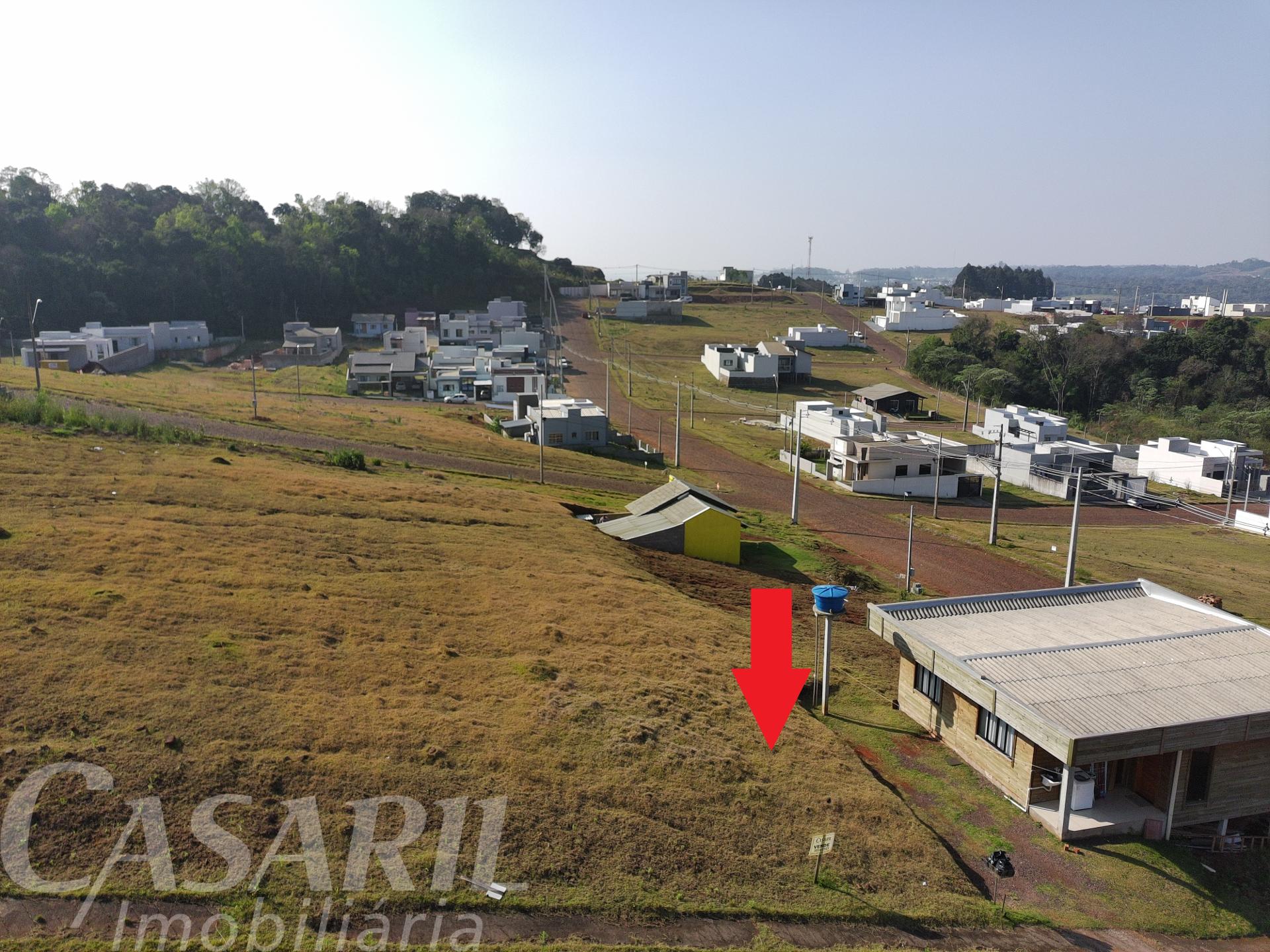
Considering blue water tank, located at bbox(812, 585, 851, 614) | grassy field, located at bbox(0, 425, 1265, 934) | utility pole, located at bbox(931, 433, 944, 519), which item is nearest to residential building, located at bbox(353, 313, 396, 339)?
utility pole, located at bbox(931, 433, 944, 519)

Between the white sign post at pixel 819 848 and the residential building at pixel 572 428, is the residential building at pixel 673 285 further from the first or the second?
the white sign post at pixel 819 848

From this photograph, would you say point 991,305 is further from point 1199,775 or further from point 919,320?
point 1199,775

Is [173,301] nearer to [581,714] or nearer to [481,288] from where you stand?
[481,288]

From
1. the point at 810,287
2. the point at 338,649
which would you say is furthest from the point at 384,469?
the point at 810,287

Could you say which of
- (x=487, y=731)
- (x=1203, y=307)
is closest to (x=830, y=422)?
(x=487, y=731)

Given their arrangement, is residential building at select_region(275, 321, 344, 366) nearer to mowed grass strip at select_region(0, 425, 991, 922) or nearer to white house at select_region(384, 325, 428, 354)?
white house at select_region(384, 325, 428, 354)
